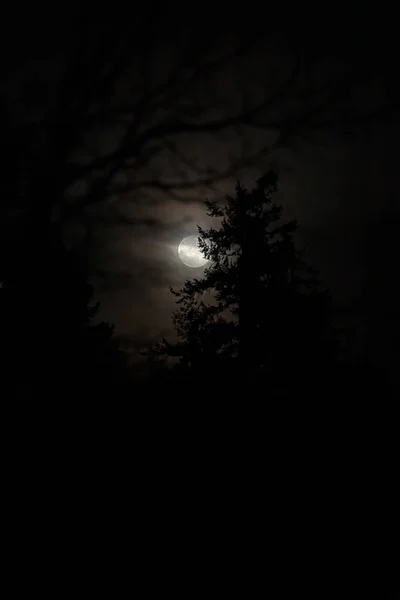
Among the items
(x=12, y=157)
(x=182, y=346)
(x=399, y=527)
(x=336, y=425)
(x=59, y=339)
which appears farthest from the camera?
(x=182, y=346)

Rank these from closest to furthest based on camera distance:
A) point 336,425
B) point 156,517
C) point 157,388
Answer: point 156,517 → point 336,425 → point 157,388

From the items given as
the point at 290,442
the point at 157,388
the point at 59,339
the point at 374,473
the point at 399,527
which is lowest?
the point at 399,527

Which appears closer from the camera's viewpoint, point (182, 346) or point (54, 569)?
point (54, 569)

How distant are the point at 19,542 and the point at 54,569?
0.65 metres

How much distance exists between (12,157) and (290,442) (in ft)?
22.9

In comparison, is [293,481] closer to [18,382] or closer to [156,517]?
[156,517]

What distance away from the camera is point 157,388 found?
34.4ft

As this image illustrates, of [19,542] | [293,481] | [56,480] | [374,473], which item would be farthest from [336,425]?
[19,542]

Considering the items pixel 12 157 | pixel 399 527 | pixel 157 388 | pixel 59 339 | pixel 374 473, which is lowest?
pixel 399 527

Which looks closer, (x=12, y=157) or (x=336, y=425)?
(x=12, y=157)

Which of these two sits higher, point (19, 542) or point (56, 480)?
point (56, 480)

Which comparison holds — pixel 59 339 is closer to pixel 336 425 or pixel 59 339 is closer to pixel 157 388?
pixel 157 388

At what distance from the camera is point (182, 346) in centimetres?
1201

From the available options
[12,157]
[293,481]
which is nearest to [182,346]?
[293,481]
